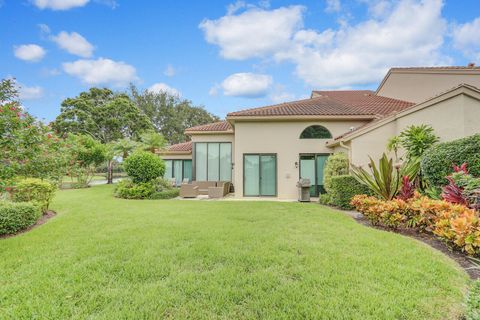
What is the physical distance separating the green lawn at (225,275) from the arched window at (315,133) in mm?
8462

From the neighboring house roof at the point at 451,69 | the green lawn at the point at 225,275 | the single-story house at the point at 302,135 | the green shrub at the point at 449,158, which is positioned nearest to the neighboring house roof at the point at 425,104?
the single-story house at the point at 302,135

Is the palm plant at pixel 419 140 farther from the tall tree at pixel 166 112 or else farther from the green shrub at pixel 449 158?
the tall tree at pixel 166 112

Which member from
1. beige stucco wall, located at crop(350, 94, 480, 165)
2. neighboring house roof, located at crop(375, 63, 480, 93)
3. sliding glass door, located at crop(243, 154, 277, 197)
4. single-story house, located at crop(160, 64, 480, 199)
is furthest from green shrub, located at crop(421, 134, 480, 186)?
neighboring house roof, located at crop(375, 63, 480, 93)

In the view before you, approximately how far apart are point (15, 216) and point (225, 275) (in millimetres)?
7006

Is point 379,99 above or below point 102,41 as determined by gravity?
below

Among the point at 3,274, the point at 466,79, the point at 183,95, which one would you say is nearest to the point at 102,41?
the point at 3,274

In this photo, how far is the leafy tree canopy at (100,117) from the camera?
33156 mm

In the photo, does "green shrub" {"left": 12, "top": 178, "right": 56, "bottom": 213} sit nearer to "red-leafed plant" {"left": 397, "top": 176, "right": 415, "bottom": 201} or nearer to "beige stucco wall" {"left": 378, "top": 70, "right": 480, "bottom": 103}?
"red-leafed plant" {"left": 397, "top": 176, "right": 415, "bottom": 201}

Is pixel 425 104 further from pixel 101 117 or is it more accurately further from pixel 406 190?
pixel 101 117

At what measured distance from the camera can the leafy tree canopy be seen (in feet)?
109

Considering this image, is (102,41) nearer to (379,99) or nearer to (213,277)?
(213,277)

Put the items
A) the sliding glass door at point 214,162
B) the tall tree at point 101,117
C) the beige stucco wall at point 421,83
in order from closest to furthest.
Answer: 1. the beige stucco wall at point 421,83
2. the sliding glass door at point 214,162
3. the tall tree at point 101,117

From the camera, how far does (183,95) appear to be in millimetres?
44906

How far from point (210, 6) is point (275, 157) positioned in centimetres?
954
